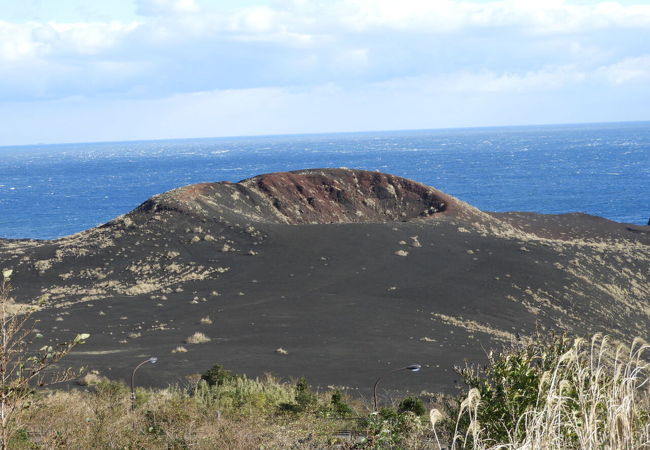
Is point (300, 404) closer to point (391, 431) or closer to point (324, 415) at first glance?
point (324, 415)

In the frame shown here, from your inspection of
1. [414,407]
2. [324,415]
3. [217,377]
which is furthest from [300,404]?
[217,377]

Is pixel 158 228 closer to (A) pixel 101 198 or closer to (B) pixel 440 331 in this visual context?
(B) pixel 440 331

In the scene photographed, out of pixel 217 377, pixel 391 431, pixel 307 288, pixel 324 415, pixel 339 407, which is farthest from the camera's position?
pixel 307 288

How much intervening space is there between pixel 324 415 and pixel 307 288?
2405 centimetres

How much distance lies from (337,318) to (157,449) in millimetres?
23123

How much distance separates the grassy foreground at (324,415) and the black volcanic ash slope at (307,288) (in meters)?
6.61

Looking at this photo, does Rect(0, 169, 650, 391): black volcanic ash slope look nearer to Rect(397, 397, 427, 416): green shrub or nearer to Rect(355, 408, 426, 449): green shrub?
Rect(397, 397, 427, 416): green shrub

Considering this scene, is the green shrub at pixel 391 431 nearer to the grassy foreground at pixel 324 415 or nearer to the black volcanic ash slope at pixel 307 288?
the grassy foreground at pixel 324 415

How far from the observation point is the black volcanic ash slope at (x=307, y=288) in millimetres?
29438

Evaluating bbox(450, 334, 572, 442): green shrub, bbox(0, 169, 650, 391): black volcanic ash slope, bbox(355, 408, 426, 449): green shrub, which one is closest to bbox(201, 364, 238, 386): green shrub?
bbox(0, 169, 650, 391): black volcanic ash slope

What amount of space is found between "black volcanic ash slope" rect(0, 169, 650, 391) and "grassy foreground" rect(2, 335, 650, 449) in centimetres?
661

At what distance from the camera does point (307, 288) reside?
136 ft

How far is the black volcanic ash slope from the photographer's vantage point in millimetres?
29438

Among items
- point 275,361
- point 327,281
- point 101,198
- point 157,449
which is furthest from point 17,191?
point 157,449
